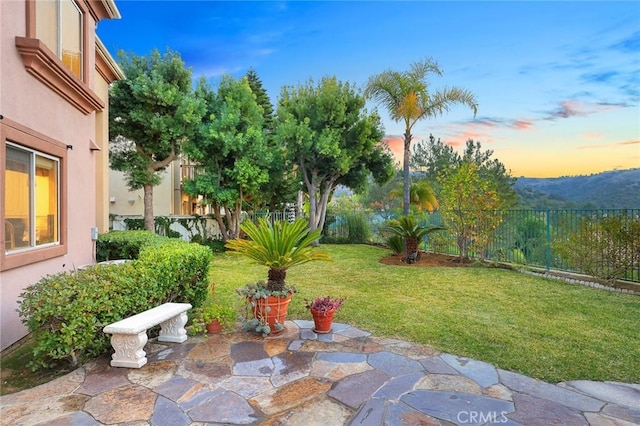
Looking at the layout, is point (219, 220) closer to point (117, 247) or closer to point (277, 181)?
point (277, 181)

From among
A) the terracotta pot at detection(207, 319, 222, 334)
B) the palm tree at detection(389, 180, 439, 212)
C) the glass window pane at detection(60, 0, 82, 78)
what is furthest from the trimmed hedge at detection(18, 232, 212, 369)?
the palm tree at detection(389, 180, 439, 212)

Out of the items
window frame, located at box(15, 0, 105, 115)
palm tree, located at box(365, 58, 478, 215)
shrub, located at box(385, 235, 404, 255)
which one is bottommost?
shrub, located at box(385, 235, 404, 255)

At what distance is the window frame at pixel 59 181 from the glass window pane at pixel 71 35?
62.6 inches

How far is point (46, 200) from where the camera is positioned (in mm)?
5016

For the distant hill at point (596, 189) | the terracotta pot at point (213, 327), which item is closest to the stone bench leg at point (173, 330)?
the terracotta pot at point (213, 327)

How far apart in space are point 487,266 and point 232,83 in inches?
439

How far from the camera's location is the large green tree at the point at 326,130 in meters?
12.7

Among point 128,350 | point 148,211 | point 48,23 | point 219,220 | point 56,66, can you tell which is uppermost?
point 48,23

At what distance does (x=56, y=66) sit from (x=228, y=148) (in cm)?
782

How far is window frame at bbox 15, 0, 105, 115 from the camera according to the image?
4176 mm

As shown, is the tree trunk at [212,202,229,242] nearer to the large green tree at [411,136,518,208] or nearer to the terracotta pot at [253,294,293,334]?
the terracotta pot at [253,294,293,334]

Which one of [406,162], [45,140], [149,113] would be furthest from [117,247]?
[406,162]

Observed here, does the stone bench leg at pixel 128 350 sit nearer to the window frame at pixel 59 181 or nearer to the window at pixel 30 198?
the window frame at pixel 59 181

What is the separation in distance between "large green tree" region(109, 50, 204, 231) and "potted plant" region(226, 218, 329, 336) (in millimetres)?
8229
